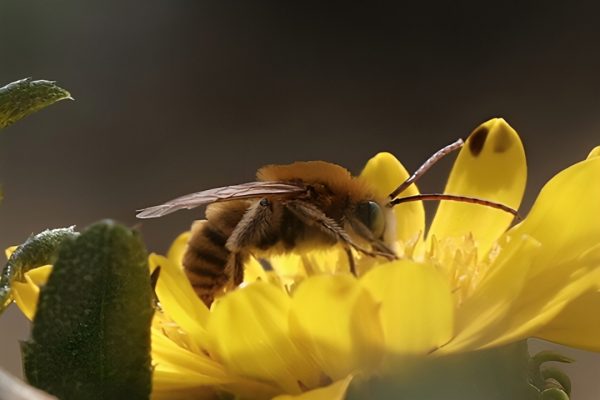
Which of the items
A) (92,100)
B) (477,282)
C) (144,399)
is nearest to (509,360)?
(477,282)

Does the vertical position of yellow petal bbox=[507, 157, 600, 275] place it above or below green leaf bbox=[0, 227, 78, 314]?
below

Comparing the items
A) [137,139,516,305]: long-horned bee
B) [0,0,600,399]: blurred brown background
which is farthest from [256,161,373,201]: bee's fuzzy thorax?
[0,0,600,399]: blurred brown background

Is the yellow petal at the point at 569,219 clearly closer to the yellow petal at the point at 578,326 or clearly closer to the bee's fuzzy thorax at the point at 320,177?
the yellow petal at the point at 578,326

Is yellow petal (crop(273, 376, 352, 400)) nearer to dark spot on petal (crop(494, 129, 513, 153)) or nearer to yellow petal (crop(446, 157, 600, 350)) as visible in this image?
yellow petal (crop(446, 157, 600, 350))

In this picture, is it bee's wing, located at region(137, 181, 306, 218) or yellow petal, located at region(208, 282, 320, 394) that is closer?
yellow petal, located at region(208, 282, 320, 394)

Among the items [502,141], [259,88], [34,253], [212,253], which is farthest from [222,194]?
[259,88]

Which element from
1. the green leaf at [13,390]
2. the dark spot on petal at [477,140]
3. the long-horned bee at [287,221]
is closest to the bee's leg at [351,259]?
the long-horned bee at [287,221]
